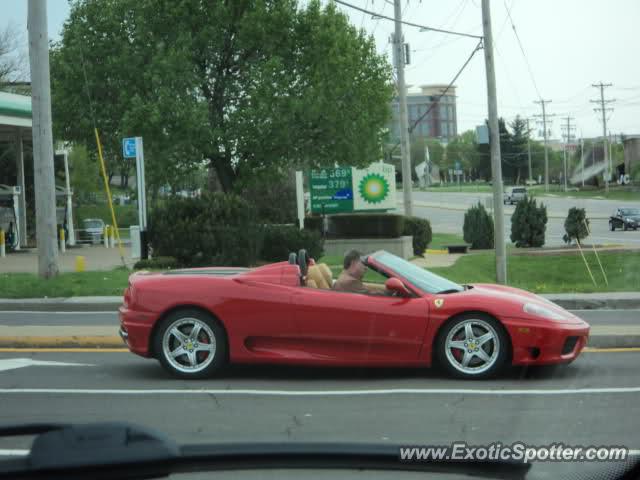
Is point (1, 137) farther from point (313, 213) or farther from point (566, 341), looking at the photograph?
point (566, 341)

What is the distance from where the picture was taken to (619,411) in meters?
7.19

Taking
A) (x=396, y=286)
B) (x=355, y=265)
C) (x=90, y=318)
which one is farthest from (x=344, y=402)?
(x=90, y=318)

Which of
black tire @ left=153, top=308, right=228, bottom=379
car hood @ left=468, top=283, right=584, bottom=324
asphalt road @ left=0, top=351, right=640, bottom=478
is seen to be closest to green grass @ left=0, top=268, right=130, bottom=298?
asphalt road @ left=0, top=351, right=640, bottom=478

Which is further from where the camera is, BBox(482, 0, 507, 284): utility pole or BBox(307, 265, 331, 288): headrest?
BBox(482, 0, 507, 284): utility pole

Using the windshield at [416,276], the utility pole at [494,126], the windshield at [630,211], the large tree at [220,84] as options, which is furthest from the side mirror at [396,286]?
the windshield at [630,211]

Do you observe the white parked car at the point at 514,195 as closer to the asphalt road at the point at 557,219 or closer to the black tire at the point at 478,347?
the asphalt road at the point at 557,219

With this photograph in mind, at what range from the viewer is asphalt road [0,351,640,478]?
6.55 metres

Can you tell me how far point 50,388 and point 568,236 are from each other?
30576 mm

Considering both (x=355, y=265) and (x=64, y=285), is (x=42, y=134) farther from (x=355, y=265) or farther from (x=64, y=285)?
(x=355, y=265)

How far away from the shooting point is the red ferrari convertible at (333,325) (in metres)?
8.71

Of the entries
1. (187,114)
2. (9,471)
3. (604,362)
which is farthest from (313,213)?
(9,471)

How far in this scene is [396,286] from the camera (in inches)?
348

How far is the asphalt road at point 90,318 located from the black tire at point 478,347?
5.29m

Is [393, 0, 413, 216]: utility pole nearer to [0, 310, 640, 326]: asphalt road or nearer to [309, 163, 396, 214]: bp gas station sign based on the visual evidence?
[309, 163, 396, 214]: bp gas station sign
